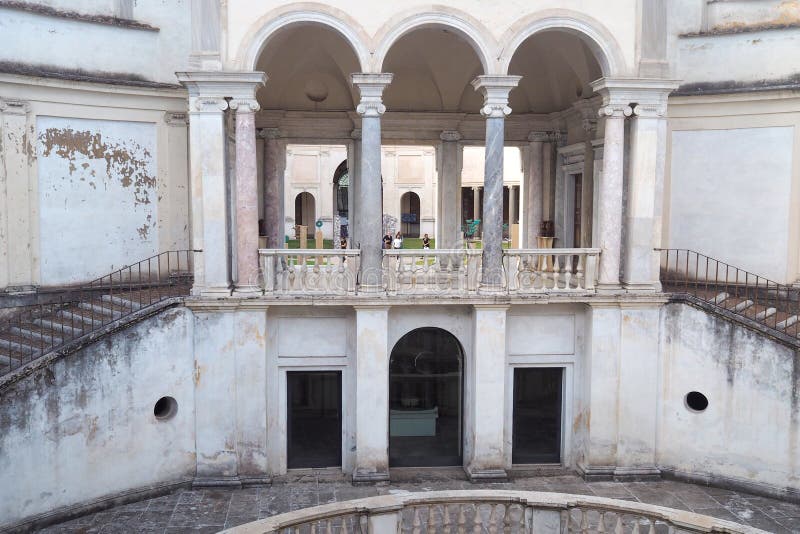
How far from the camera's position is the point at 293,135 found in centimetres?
2116

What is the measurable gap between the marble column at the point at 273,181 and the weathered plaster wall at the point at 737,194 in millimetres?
10546

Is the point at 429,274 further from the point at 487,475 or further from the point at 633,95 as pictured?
the point at 633,95

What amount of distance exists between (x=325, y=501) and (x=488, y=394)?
13.3ft

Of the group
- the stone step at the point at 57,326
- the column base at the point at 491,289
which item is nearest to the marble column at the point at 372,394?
the column base at the point at 491,289

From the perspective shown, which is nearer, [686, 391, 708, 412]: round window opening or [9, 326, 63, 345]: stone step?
[9, 326, 63, 345]: stone step

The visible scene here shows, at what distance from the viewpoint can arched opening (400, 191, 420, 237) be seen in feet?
163

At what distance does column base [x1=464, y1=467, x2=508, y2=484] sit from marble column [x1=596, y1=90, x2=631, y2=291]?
4519mm

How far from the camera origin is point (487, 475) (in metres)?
15.8

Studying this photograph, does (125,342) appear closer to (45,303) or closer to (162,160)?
(45,303)

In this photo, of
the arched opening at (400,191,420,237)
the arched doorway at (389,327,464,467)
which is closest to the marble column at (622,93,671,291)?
the arched doorway at (389,327,464,467)

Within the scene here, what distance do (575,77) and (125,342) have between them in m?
13.0

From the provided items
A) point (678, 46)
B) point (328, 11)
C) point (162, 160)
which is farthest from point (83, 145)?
point (678, 46)

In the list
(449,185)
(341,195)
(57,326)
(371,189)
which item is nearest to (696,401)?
(371,189)

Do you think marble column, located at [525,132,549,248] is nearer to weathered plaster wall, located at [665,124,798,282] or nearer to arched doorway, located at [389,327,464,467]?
weathered plaster wall, located at [665,124,798,282]
